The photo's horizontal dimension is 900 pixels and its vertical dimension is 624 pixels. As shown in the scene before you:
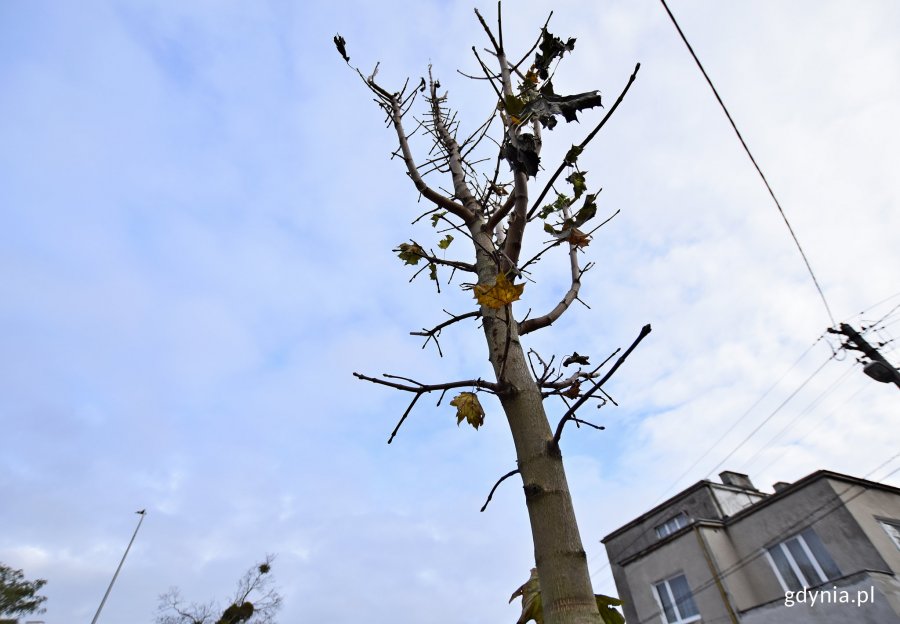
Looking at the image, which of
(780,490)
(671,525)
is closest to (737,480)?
(671,525)

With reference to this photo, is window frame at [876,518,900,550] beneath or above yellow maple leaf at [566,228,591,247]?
above

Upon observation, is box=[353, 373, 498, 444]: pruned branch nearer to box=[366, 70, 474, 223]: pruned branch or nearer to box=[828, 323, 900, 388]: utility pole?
box=[366, 70, 474, 223]: pruned branch

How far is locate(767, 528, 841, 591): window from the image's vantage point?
9.83 m

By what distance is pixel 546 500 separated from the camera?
1.42 metres

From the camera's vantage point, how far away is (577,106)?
6.46 feet

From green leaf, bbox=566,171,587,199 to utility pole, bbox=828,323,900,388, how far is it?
34.2 feet

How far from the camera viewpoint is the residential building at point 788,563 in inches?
351

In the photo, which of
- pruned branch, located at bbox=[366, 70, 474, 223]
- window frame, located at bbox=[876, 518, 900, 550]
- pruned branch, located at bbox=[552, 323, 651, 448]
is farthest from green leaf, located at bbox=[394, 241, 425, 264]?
window frame, located at bbox=[876, 518, 900, 550]

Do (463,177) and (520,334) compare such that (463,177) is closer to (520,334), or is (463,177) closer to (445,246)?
(445,246)

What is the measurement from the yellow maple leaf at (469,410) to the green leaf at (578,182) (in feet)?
3.95

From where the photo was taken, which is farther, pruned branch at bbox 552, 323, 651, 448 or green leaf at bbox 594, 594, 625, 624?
green leaf at bbox 594, 594, 625, 624

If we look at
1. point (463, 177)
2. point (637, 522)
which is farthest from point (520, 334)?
point (637, 522)

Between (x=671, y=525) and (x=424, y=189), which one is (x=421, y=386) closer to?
(x=424, y=189)

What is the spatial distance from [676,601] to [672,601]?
5.3 inches
